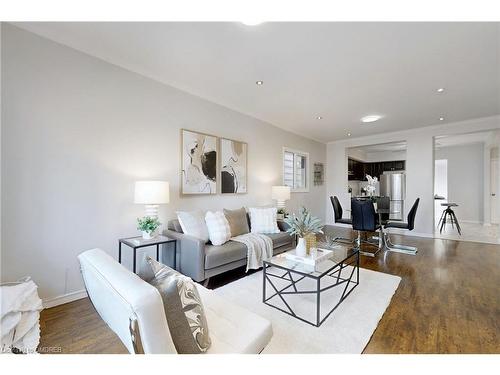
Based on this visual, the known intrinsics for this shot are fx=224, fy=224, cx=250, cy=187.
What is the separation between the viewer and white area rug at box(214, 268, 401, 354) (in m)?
1.67

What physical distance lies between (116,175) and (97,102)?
0.82 metres

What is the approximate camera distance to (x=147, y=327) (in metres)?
0.79

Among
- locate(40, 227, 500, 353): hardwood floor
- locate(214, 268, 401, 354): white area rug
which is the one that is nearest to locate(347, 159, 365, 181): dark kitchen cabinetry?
locate(40, 227, 500, 353): hardwood floor

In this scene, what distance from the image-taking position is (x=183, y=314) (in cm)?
95

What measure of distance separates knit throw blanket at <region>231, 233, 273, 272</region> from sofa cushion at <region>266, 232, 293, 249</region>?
0.36ft

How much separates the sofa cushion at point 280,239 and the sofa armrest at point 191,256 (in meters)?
1.20

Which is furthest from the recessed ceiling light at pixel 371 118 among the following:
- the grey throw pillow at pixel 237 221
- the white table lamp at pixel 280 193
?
the grey throw pillow at pixel 237 221

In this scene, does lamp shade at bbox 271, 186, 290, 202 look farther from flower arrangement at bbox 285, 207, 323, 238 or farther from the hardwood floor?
flower arrangement at bbox 285, 207, 323, 238

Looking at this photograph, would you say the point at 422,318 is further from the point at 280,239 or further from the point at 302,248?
the point at 280,239

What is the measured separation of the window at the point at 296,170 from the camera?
553cm

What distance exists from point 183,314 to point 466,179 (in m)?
9.58

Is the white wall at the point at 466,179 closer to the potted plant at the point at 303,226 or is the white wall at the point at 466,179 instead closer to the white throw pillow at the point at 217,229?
the potted plant at the point at 303,226
